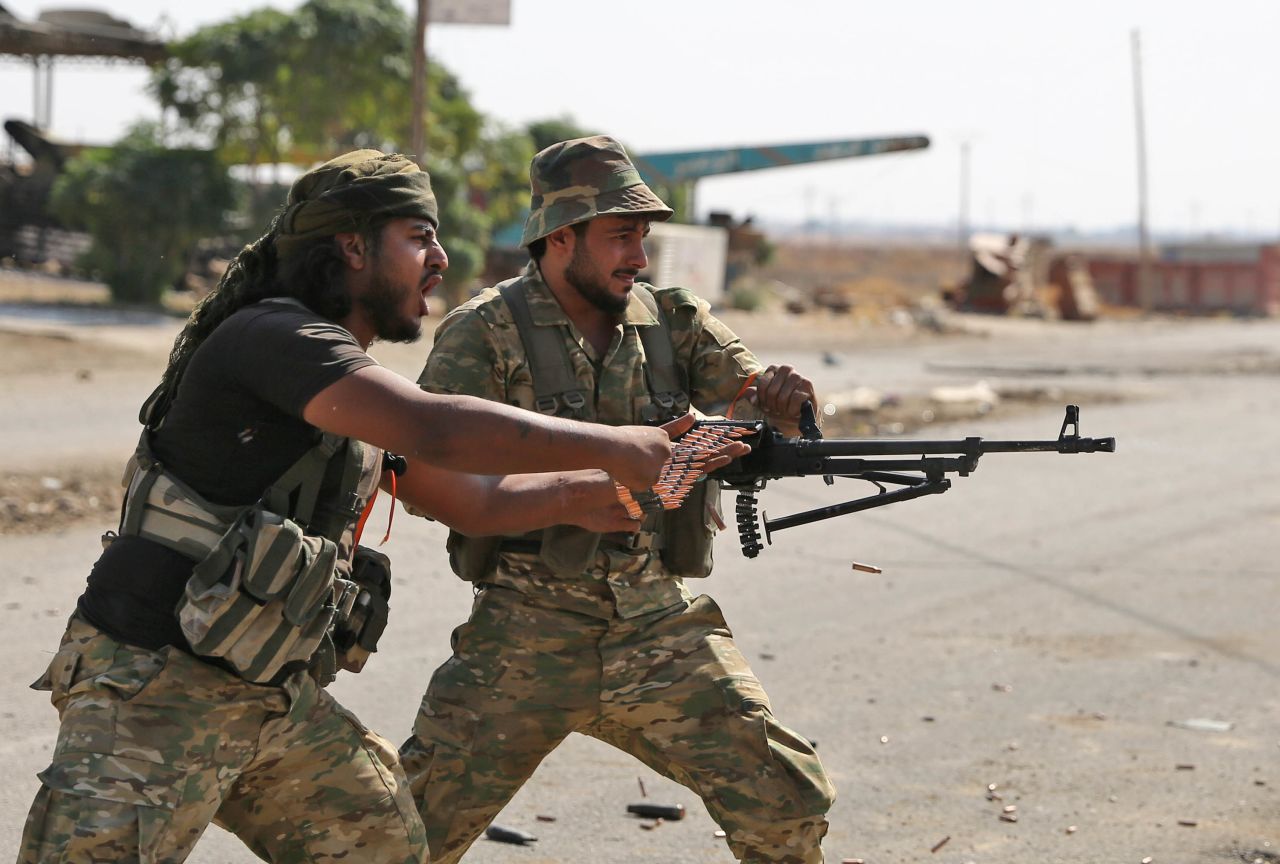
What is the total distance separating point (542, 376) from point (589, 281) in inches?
10.5

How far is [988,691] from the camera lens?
6777mm

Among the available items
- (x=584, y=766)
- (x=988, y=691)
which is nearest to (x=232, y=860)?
(x=584, y=766)

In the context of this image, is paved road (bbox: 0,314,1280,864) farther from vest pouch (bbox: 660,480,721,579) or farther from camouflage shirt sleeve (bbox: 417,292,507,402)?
camouflage shirt sleeve (bbox: 417,292,507,402)

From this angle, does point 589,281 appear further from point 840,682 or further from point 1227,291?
point 1227,291

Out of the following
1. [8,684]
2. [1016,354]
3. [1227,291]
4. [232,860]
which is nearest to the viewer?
[232,860]

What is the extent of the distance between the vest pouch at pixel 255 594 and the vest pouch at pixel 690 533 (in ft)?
3.85

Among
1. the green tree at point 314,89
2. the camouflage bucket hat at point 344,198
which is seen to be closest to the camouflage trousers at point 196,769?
the camouflage bucket hat at point 344,198

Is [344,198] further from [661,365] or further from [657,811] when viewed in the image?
[657,811]

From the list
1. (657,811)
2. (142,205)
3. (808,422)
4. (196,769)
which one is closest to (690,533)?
(808,422)

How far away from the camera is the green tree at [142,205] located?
82.8 feet

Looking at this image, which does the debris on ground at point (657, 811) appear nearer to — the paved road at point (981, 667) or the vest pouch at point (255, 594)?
the paved road at point (981, 667)

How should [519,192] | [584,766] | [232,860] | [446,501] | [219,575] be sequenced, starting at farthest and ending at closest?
[519,192], [584,766], [232,860], [446,501], [219,575]

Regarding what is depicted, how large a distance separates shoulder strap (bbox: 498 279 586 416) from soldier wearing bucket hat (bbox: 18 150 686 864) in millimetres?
766

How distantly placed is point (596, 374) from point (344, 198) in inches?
43.8
